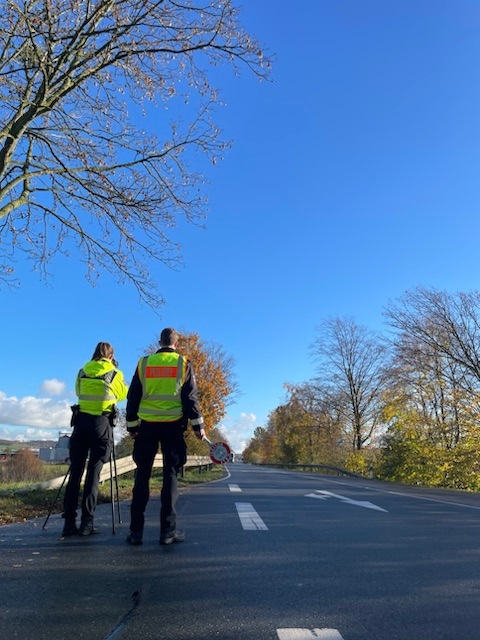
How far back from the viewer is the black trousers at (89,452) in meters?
5.86

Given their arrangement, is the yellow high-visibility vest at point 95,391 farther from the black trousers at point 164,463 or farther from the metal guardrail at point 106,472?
the metal guardrail at point 106,472

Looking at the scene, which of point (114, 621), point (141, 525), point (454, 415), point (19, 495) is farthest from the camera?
point (454, 415)

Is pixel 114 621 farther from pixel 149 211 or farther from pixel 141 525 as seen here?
pixel 149 211

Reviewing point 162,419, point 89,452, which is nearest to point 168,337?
point 162,419

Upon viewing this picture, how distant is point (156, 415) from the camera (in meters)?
5.37

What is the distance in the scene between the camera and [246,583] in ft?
12.8

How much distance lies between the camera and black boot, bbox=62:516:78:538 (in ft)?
18.4

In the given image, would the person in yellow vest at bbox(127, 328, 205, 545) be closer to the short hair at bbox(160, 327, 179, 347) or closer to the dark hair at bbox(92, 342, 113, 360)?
the short hair at bbox(160, 327, 179, 347)

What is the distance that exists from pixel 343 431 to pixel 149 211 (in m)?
38.1

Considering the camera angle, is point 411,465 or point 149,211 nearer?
point 149,211

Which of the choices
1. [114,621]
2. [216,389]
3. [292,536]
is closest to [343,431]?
[216,389]

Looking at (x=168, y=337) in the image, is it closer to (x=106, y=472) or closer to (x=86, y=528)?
(x=86, y=528)

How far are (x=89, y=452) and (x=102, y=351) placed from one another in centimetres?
120

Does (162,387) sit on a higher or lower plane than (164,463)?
higher
